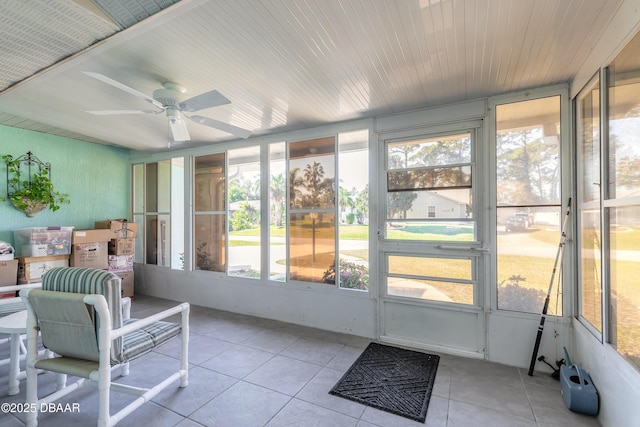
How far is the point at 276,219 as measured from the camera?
13.0 feet

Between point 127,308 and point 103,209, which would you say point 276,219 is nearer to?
point 127,308

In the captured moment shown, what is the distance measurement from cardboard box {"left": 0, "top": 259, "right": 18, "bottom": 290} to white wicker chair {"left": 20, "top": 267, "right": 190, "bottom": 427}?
244 cm

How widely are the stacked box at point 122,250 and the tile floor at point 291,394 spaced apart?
6.15ft

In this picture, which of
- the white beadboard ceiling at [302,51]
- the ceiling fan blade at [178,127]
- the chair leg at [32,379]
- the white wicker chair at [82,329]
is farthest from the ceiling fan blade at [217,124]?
the chair leg at [32,379]

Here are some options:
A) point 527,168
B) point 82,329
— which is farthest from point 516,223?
point 82,329

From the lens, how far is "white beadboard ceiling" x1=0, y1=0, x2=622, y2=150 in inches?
62.8

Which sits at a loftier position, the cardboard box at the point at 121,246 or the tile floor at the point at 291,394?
the cardboard box at the point at 121,246

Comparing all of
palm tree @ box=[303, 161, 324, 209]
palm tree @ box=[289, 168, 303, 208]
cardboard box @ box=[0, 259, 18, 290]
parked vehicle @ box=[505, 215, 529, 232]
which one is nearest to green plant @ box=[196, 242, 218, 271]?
palm tree @ box=[289, 168, 303, 208]

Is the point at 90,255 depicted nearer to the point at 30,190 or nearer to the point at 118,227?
the point at 118,227

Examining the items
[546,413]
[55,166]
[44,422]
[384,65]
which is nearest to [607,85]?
[384,65]

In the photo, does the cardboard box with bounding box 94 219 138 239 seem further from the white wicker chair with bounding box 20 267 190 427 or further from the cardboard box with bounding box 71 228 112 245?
the white wicker chair with bounding box 20 267 190 427

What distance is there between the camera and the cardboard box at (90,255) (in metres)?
4.14

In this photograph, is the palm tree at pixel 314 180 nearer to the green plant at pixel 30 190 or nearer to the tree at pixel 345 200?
the tree at pixel 345 200

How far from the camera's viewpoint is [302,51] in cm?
199
